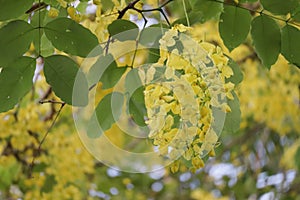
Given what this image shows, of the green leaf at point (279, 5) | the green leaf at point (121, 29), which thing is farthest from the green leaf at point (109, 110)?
the green leaf at point (279, 5)

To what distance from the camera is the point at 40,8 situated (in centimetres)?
110

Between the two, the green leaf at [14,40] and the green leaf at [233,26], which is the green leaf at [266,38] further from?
the green leaf at [14,40]

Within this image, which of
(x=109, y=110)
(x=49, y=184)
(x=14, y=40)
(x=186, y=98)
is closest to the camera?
(x=186, y=98)

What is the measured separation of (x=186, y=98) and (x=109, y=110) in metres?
0.28

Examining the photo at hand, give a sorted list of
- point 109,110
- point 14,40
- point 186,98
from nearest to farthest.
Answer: point 186,98 < point 14,40 < point 109,110

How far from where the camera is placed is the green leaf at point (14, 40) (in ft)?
3.31

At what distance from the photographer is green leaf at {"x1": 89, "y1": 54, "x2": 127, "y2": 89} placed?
114 centimetres

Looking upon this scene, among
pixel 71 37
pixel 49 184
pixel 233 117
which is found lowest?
→ pixel 49 184

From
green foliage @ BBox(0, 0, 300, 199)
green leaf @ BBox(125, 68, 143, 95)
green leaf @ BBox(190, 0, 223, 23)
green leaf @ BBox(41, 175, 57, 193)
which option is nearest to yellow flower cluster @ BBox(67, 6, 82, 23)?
A: green foliage @ BBox(0, 0, 300, 199)

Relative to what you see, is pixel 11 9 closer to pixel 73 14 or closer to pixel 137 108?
pixel 73 14

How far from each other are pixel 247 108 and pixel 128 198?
2.43 ft

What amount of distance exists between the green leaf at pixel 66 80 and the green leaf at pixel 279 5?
37 centimetres

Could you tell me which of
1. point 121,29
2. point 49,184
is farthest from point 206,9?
point 49,184

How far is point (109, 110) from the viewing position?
1126 mm
